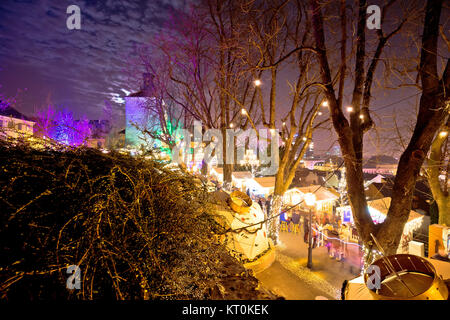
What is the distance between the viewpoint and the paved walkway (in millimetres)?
7641

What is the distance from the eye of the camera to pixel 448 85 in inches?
150

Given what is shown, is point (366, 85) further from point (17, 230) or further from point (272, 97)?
point (17, 230)

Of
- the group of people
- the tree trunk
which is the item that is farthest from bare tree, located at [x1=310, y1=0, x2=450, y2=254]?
the tree trunk

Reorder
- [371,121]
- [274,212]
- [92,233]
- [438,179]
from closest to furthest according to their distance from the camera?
[92,233]
[371,121]
[438,179]
[274,212]

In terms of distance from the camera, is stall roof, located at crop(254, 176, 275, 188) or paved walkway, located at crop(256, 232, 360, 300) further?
stall roof, located at crop(254, 176, 275, 188)

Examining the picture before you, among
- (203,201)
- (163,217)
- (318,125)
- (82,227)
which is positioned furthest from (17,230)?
(318,125)

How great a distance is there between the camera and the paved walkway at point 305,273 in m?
7.64

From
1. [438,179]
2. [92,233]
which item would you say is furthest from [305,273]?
[92,233]

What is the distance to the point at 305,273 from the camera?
9062mm

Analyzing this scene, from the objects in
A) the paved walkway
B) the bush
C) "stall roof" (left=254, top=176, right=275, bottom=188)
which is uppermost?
the bush

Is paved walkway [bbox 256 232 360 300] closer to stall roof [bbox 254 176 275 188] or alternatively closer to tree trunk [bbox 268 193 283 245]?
tree trunk [bbox 268 193 283 245]

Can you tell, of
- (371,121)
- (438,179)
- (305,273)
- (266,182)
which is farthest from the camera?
(266,182)

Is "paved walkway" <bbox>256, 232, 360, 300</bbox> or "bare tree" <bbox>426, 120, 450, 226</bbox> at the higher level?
"bare tree" <bbox>426, 120, 450, 226</bbox>

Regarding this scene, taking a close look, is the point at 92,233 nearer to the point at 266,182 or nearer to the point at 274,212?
the point at 274,212
